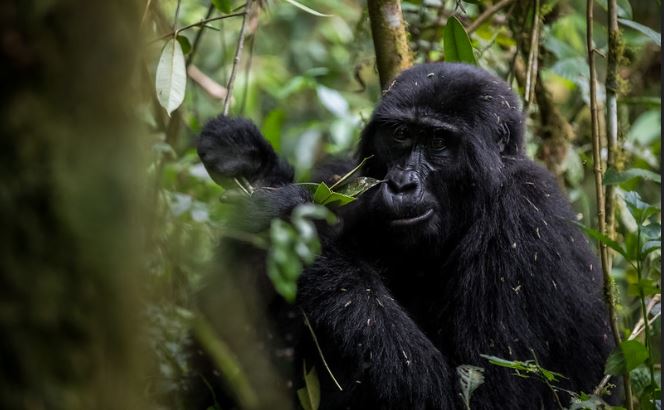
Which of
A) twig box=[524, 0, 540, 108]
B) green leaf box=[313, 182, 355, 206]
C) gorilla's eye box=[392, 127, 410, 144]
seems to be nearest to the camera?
green leaf box=[313, 182, 355, 206]

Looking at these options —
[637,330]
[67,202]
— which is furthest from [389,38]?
[67,202]

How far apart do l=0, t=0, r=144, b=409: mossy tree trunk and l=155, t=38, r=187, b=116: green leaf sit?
6.20 ft

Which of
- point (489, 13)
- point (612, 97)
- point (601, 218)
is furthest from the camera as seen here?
point (489, 13)

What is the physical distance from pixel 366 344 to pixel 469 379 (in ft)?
1.34

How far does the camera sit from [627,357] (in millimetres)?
2674

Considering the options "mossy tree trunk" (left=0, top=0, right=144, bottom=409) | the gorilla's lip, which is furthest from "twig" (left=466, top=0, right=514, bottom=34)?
"mossy tree trunk" (left=0, top=0, right=144, bottom=409)

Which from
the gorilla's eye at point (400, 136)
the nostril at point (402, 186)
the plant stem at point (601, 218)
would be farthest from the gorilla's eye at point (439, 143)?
the plant stem at point (601, 218)

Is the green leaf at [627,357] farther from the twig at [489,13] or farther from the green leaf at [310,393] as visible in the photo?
the twig at [489,13]

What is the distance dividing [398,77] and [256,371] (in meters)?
1.50

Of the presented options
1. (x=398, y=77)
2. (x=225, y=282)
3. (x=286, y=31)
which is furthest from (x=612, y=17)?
(x=286, y=31)

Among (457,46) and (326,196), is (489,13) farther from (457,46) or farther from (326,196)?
(326,196)

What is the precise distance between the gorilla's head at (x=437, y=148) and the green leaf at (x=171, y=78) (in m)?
0.89

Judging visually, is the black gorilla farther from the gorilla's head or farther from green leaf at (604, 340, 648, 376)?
green leaf at (604, 340, 648, 376)

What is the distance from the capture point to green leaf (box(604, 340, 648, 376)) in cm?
265
